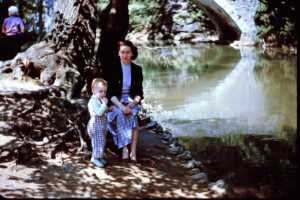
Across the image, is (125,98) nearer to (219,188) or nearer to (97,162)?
(97,162)

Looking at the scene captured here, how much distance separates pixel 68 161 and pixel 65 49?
9.98 feet

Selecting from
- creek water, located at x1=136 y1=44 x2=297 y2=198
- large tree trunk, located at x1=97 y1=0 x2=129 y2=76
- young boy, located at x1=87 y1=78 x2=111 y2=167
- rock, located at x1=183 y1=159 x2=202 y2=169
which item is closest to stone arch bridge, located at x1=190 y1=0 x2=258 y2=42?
creek water, located at x1=136 y1=44 x2=297 y2=198

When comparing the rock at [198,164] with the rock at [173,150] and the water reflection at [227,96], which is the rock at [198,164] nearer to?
the rock at [173,150]

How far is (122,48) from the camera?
4652mm

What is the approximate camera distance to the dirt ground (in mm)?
3752

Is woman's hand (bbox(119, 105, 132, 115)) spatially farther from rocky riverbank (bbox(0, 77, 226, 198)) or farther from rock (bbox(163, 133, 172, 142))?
rock (bbox(163, 133, 172, 142))

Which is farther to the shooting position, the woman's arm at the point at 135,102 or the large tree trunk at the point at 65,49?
the large tree trunk at the point at 65,49

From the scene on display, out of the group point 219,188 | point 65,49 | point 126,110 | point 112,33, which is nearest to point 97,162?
point 126,110

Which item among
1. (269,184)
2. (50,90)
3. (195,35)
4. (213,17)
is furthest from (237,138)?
(195,35)

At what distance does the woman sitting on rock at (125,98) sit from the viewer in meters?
4.60

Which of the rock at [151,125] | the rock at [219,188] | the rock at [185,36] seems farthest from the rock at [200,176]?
the rock at [185,36]

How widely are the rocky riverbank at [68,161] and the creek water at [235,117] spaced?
47cm

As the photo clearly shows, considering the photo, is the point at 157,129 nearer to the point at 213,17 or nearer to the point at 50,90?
the point at 50,90

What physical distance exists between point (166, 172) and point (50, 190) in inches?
59.1
